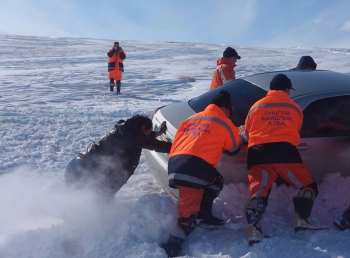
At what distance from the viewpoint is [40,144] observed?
528cm

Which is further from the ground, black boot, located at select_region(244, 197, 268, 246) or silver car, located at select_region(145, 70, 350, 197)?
silver car, located at select_region(145, 70, 350, 197)

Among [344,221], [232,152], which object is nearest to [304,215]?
[344,221]

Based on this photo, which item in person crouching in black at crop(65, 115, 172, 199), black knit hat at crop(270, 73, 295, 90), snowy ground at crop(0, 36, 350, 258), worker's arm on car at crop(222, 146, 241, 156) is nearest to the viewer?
snowy ground at crop(0, 36, 350, 258)

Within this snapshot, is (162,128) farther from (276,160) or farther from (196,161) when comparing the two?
(276,160)

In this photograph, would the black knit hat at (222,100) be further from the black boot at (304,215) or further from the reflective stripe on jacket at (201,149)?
the black boot at (304,215)

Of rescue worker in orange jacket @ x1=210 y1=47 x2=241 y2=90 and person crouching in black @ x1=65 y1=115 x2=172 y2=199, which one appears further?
rescue worker in orange jacket @ x1=210 y1=47 x2=241 y2=90

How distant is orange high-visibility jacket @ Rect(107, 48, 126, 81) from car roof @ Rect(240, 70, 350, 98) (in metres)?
7.17

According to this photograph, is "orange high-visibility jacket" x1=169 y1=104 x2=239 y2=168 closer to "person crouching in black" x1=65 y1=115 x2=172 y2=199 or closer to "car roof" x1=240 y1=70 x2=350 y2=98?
"person crouching in black" x1=65 y1=115 x2=172 y2=199

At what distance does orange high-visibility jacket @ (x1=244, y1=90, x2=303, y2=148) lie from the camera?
2.94 meters

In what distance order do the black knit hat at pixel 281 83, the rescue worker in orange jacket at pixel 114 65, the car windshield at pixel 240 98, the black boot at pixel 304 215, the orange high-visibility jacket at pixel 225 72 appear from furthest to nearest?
the rescue worker in orange jacket at pixel 114 65, the orange high-visibility jacket at pixel 225 72, the car windshield at pixel 240 98, the black knit hat at pixel 281 83, the black boot at pixel 304 215

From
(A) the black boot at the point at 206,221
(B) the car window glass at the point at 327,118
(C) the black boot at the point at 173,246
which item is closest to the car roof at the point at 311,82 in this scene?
(B) the car window glass at the point at 327,118

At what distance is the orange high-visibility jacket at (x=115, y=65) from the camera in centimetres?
1051

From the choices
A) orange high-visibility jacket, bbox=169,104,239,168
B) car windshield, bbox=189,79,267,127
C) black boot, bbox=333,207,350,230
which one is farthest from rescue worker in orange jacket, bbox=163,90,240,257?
black boot, bbox=333,207,350,230

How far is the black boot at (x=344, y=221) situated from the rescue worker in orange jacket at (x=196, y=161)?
3.60 ft
